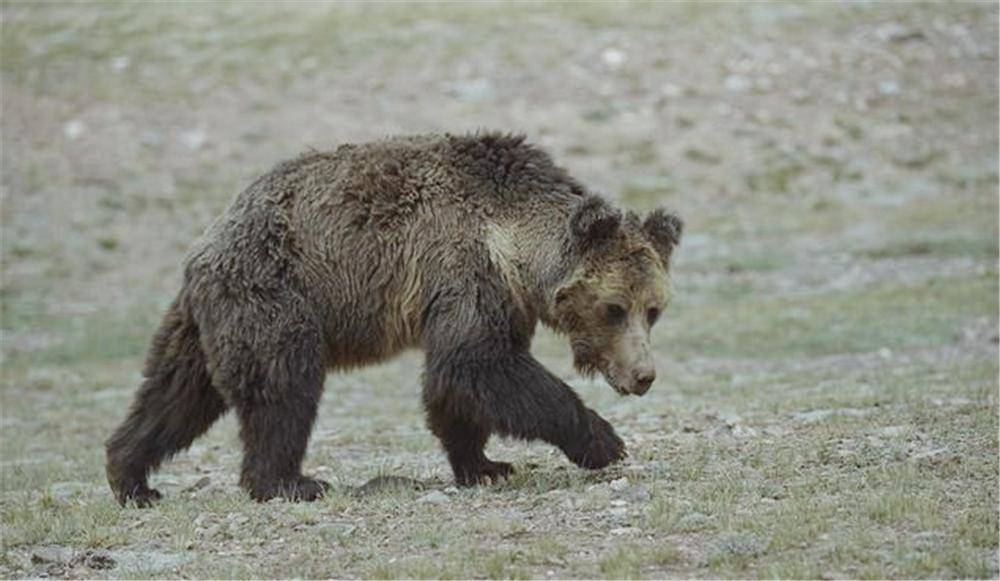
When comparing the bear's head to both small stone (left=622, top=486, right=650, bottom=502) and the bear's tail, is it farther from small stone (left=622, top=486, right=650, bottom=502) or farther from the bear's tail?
the bear's tail

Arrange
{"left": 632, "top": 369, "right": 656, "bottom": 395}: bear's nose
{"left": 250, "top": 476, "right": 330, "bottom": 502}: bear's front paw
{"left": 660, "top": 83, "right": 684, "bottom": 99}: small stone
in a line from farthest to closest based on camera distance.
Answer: {"left": 660, "top": 83, "right": 684, "bottom": 99}: small stone
{"left": 250, "top": 476, "right": 330, "bottom": 502}: bear's front paw
{"left": 632, "top": 369, "right": 656, "bottom": 395}: bear's nose

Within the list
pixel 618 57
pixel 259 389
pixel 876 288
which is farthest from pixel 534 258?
pixel 618 57

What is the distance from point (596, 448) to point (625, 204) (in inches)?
189

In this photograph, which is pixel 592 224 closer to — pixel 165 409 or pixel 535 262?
pixel 535 262

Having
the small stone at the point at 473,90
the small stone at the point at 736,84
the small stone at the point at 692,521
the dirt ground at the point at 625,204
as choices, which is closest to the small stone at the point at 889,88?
the dirt ground at the point at 625,204

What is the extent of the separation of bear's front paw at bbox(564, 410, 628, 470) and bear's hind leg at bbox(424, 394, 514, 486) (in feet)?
2.14

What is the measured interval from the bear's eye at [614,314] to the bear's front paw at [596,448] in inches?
22.0

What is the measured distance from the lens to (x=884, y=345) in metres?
18.1

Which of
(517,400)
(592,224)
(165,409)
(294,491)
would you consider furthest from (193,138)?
(517,400)

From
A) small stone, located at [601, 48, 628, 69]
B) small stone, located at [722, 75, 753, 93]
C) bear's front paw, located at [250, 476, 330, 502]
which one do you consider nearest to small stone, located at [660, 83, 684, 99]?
small stone, located at [722, 75, 753, 93]

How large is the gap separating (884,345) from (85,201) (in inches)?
622

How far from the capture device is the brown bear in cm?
897

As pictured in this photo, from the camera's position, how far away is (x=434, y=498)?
8.56 m

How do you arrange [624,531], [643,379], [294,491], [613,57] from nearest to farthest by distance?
[624,531] → [643,379] → [294,491] → [613,57]
